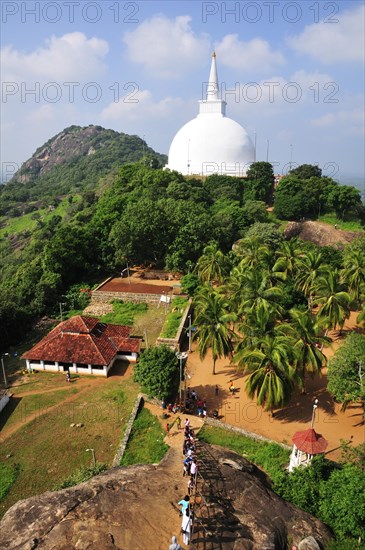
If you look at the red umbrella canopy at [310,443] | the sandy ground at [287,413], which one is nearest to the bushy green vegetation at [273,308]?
the sandy ground at [287,413]

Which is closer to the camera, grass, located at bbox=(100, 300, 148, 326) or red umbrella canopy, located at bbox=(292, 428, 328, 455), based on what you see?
red umbrella canopy, located at bbox=(292, 428, 328, 455)

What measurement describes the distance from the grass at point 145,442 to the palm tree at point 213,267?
16918 mm

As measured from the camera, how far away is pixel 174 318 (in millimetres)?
35438

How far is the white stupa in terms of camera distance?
67.1 m

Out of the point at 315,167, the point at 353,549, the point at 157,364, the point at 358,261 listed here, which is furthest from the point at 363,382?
the point at 315,167

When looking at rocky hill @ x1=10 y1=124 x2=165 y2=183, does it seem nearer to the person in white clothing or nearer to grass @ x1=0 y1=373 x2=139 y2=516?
grass @ x1=0 y1=373 x2=139 y2=516

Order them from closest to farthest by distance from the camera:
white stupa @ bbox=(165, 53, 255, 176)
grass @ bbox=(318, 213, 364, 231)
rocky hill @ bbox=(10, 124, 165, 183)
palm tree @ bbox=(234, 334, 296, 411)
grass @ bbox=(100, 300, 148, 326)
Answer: palm tree @ bbox=(234, 334, 296, 411) < grass @ bbox=(100, 300, 148, 326) < grass @ bbox=(318, 213, 364, 231) < white stupa @ bbox=(165, 53, 255, 176) < rocky hill @ bbox=(10, 124, 165, 183)

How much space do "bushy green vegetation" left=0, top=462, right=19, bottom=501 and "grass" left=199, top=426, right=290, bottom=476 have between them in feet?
31.7

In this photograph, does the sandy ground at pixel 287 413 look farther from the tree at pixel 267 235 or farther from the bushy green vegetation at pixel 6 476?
the tree at pixel 267 235

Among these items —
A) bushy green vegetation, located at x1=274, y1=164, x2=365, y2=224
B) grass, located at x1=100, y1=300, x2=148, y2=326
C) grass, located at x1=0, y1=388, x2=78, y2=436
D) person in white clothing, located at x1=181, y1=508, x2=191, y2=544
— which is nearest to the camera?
person in white clothing, located at x1=181, y1=508, x2=191, y2=544

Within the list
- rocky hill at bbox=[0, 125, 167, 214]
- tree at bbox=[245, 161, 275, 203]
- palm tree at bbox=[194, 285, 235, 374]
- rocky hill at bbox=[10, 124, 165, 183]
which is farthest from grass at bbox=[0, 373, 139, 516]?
rocky hill at bbox=[10, 124, 165, 183]

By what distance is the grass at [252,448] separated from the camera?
19734 mm

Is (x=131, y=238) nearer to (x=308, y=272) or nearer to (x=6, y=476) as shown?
(x=308, y=272)

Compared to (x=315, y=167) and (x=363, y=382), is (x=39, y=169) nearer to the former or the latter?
(x=315, y=167)
